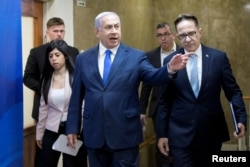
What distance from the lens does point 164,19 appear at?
21.5 feet

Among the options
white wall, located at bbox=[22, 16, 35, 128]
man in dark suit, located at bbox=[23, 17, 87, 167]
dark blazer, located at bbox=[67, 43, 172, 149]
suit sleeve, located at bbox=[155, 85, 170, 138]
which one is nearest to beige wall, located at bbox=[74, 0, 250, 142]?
white wall, located at bbox=[22, 16, 35, 128]

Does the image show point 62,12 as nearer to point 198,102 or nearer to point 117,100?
point 117,100

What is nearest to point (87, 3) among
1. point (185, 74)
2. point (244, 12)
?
point (185, 74)

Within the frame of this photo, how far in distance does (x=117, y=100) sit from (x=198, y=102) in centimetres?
55

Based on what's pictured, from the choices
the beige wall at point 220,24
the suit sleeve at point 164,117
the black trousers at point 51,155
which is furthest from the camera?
the beige wall at point 220,24

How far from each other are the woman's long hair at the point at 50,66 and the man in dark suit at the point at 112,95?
1.78 feet

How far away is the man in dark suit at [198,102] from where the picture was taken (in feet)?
8.29

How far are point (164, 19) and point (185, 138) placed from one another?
4268mm

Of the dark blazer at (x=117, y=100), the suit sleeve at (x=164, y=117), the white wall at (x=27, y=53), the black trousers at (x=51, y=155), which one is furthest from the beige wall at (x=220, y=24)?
the dark blazer at (x=117, y=100)

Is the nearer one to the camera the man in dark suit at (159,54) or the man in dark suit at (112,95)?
the man in dark suit at (112,95)

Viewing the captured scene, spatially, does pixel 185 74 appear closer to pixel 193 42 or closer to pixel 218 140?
pixel 193 42

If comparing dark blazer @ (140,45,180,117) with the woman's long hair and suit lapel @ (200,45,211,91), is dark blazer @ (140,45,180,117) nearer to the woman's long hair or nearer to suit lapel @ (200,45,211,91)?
the woman's long hair

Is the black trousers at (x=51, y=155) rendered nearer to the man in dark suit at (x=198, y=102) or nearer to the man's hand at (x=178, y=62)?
the man in dark suit at (x=198, y=102)

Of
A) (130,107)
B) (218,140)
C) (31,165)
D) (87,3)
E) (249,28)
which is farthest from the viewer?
(249,28)
